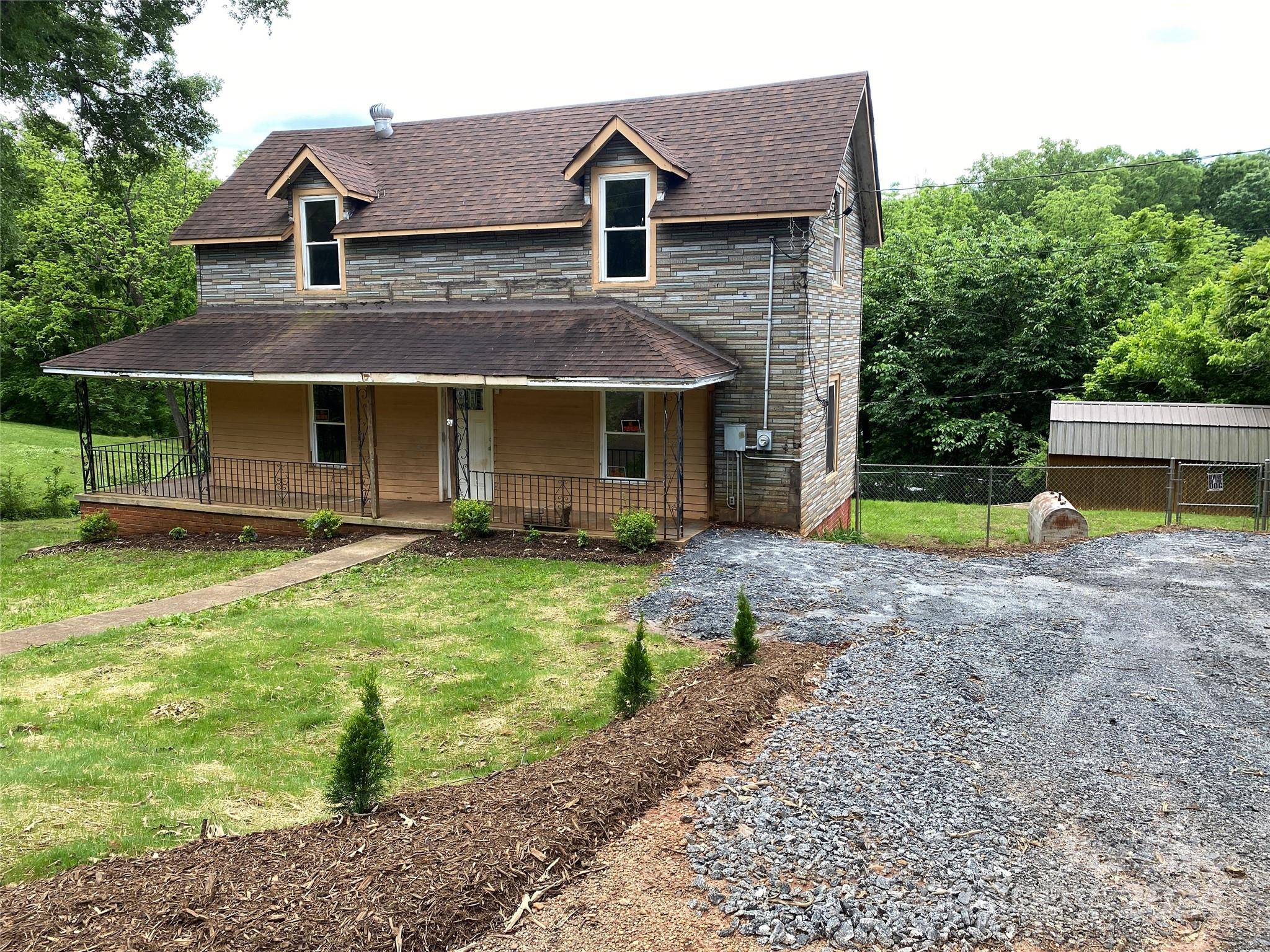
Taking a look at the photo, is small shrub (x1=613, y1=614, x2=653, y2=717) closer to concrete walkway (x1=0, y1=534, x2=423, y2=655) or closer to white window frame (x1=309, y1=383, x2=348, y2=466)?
concrete walkway (x1=0, y1=534, x2=423, y2=655)

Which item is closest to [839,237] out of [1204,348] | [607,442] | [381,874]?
[607,442]

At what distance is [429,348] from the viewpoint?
15.5 meters

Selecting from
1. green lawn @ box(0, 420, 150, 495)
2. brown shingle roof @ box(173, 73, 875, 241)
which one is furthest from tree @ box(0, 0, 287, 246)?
green lawn @ box(0, 420, 150, 495)

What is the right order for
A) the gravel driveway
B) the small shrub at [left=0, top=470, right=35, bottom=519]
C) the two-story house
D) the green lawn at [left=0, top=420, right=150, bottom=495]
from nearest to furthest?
the gravel driveway, the two-story house, the small shrub at [left=0, top=470, right=35, bottom=519], the green lawn at [left=0, top=420, right=150, bottom=495]

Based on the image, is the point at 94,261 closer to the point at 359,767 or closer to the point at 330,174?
the point at 330,174

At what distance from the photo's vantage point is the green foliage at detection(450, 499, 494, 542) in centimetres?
1496

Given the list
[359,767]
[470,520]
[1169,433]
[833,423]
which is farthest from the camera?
[1169,433]

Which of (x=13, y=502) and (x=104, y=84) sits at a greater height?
(x=104, y=84)

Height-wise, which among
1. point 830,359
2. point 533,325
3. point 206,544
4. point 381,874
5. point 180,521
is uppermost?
point 533,325

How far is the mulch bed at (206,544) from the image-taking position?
15852mm

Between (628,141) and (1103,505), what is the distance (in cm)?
1412

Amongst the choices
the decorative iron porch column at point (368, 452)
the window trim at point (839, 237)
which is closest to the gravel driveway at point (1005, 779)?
the decorative iron porch column at point (368, 452)

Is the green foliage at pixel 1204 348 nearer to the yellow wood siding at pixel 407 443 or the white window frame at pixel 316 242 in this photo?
the yellow wood siding at pixel 407 443

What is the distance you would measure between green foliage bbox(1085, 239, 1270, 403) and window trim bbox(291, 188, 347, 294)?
20705mm
